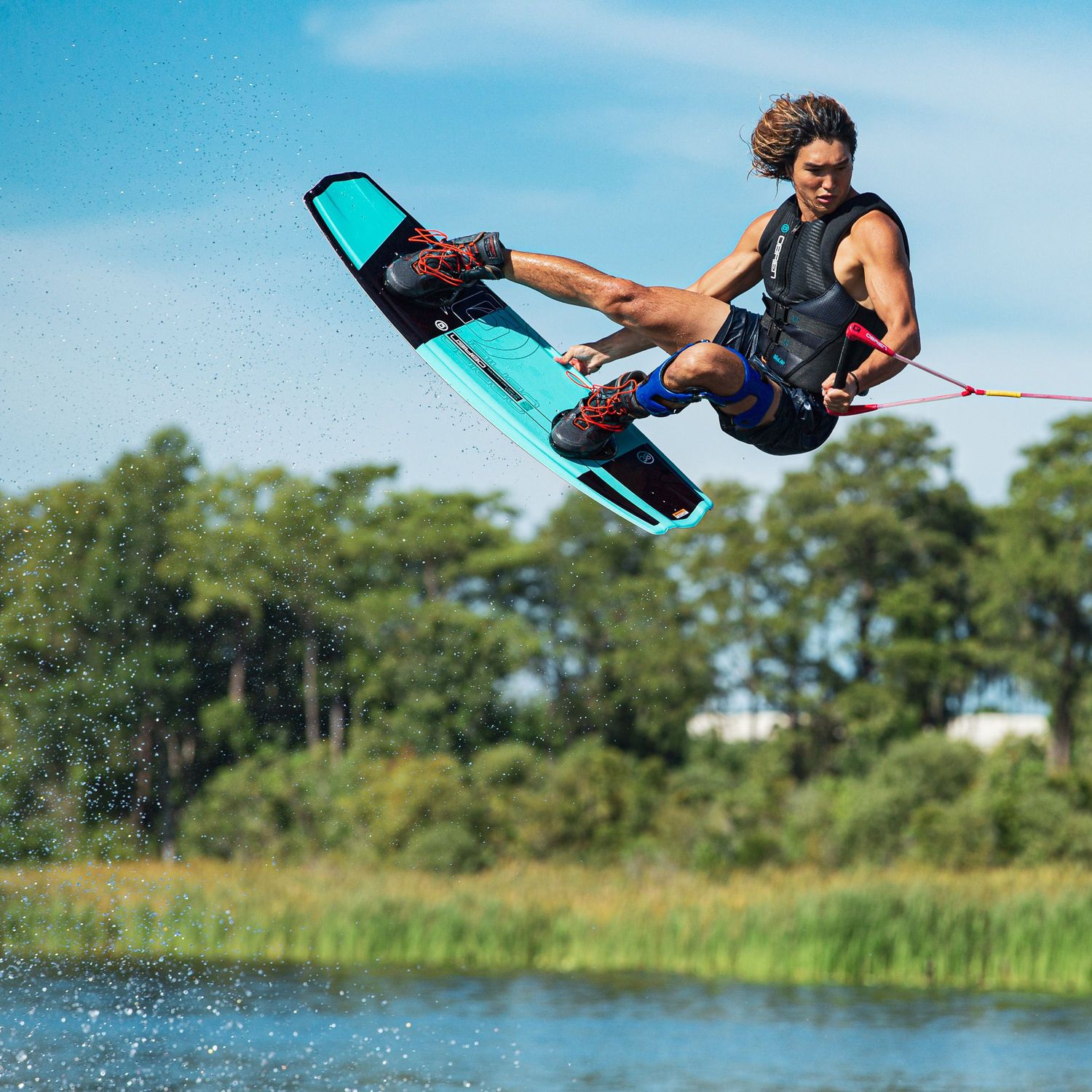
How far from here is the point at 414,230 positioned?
26.4 feet

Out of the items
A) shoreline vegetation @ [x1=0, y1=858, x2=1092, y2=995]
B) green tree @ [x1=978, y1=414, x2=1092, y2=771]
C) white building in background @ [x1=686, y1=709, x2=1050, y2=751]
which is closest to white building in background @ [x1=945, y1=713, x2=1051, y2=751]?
white building in background @ [x1=686, y1=709, x2=1050, y2=751]

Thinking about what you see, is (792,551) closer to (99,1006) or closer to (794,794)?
(794,794)

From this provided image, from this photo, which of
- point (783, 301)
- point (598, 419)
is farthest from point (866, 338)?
point (598, 419)

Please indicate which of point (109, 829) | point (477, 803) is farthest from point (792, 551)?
point (109, 829)

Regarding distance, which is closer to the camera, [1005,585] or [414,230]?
[414,230]

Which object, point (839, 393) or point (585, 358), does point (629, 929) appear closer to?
point (585, 358)

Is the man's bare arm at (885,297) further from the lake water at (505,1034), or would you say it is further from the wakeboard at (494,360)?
the lake water at (505,1034)

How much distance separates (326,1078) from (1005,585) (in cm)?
2682

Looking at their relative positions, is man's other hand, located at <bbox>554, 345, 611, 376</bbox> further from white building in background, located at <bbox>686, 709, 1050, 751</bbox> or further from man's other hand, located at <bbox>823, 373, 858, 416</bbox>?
white building in background, located at <bbox>686, 709, 1050, 751</bbox>

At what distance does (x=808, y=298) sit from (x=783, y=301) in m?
0.13

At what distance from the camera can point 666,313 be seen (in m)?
6.87

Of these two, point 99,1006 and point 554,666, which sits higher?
point 554,666

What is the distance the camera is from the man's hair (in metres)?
6.40

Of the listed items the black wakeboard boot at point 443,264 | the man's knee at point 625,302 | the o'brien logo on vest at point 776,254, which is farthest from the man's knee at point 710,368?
the black wakeboard boot at point 443,264
